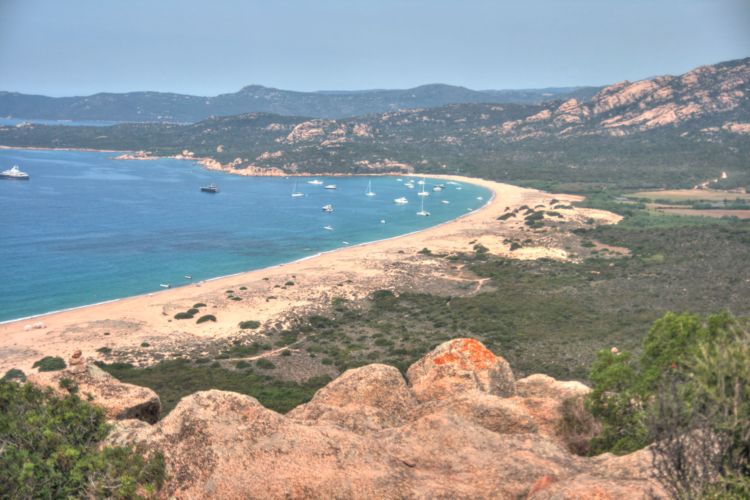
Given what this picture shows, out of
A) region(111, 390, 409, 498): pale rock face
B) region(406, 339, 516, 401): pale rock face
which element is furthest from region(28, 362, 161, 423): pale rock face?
region(406, 339, 516, 401): pale rock face

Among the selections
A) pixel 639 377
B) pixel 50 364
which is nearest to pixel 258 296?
pixel 50 364

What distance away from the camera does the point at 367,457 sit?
49.3ft

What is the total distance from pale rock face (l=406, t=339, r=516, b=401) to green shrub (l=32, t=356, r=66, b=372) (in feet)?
92.7

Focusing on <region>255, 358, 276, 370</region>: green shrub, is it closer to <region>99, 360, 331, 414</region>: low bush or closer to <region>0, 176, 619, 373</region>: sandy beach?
<region>99, 360, 331, 414</region>: low bush

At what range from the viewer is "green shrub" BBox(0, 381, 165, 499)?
13.7 m

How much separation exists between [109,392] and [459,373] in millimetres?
13249

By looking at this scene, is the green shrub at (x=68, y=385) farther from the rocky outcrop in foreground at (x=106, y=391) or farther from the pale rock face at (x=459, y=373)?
the pale rock face at (x=459, y=373)

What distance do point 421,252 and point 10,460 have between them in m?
75.0

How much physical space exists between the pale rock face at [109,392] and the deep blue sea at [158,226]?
4413 cm

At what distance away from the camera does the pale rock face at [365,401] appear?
19531 mm

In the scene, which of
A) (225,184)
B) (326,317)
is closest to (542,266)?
(326,317)

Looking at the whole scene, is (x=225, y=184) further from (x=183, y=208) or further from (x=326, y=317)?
(x=326, y=317)

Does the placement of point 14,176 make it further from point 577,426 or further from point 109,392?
point 577,426

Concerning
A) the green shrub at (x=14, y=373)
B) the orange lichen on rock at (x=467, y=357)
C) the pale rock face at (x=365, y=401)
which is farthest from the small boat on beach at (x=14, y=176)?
the orange lichen on rock at (x=467, y=357)
